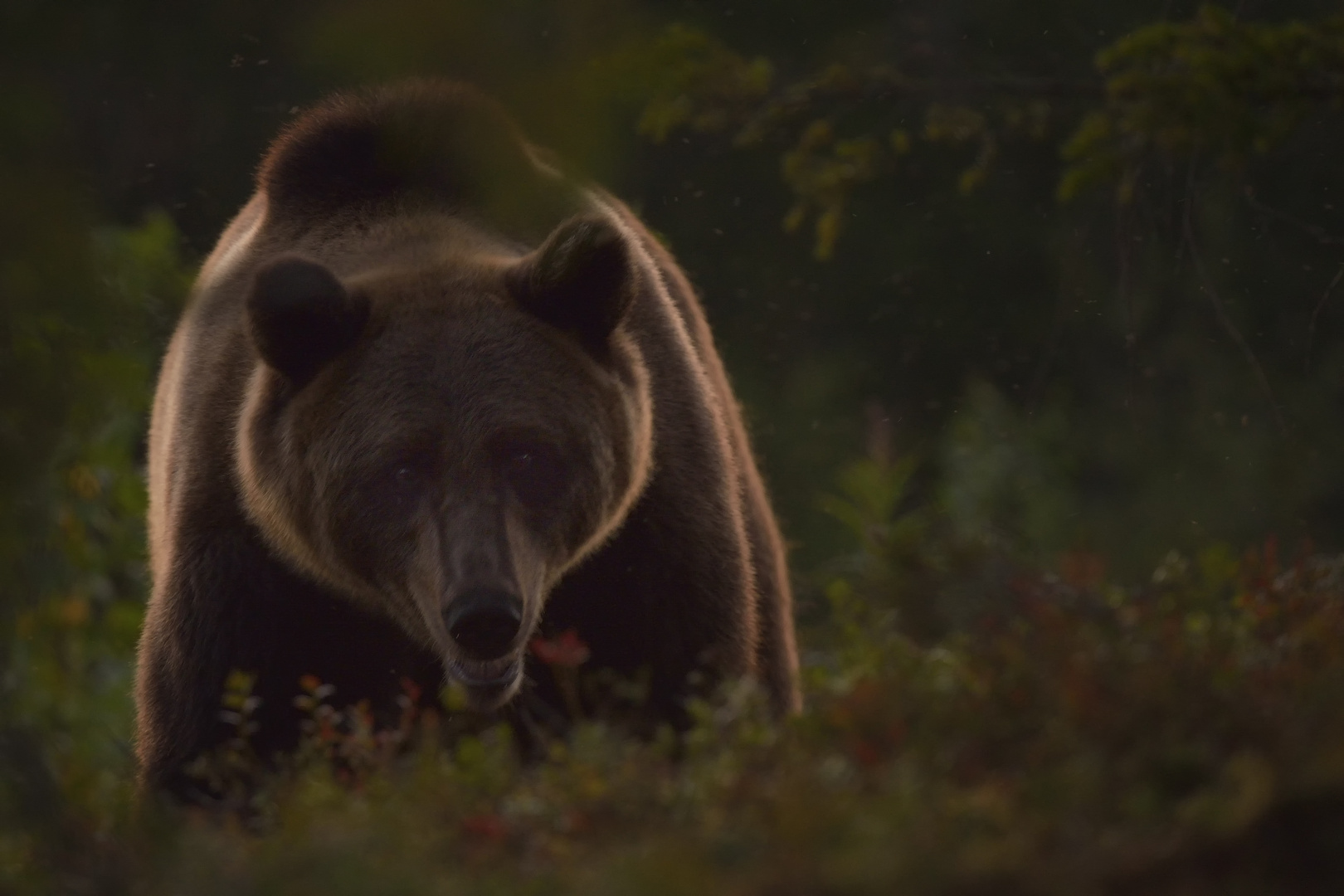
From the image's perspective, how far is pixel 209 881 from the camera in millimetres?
2414

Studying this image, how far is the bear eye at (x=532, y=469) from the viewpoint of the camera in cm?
437

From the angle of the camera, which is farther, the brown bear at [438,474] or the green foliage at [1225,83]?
the brown bear at [438,474]

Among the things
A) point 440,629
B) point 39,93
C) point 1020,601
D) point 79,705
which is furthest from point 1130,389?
point 79,705

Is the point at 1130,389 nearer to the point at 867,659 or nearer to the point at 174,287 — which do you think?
the point at 867,659

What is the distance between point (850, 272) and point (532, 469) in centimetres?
1489

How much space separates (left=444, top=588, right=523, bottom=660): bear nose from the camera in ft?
13.1

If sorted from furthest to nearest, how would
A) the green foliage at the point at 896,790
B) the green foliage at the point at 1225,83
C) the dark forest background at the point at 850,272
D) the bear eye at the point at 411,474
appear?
the bear eye at the point at 411,474
the green foliage at the point at 1225,83
the dark forest background at the point at 850,272
the green foliage at the point at 896,790

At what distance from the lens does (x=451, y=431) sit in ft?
14.3

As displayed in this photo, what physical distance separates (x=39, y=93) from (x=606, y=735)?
136 centimetres

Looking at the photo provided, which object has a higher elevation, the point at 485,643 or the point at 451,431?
the point at 451,431

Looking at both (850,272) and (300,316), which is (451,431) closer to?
(300,316)

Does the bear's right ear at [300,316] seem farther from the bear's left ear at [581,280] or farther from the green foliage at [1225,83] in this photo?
the green foliage at [1225,83]

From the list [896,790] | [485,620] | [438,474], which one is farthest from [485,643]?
[896,790]

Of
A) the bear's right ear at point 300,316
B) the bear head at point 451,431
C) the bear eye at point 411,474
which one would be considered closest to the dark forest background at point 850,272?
the bear's right ear at point 300,316
